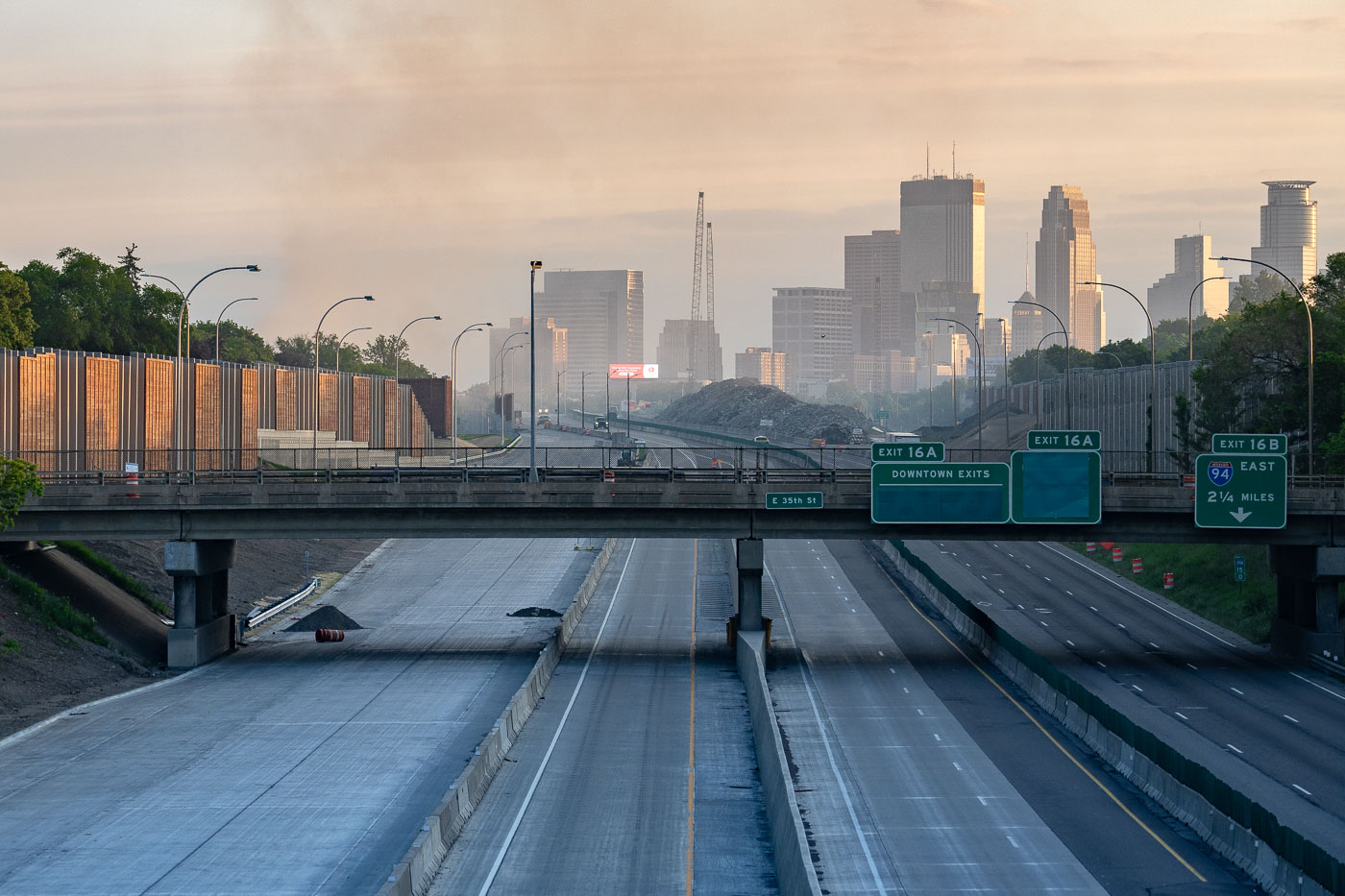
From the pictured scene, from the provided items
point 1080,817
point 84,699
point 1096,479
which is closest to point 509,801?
point 1080,817

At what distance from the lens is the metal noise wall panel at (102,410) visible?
79.4 m

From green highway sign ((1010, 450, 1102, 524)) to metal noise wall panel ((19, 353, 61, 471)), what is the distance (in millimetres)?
47035

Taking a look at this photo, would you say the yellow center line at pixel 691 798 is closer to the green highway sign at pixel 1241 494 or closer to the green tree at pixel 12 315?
the green highway sign at pixel 1241 494

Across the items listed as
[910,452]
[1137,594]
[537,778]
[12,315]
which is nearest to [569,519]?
[910,452]

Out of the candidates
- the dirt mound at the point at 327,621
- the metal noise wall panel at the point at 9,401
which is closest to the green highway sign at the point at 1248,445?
the dirt mound at the point at 327,621

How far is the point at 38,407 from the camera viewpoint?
7425cm

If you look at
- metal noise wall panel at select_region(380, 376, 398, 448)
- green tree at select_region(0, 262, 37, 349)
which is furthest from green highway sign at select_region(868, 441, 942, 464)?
metal noise wall panel at select_region(380, 376, 398, 448)

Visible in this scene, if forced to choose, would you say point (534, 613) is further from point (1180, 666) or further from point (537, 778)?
point (537, 778)

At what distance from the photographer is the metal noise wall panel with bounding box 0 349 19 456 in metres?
71.2

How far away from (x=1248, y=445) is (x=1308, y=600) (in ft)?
23.3

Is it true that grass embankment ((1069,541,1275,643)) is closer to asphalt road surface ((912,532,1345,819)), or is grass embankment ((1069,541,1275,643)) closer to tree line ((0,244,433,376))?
asphalt road surface ((912,532,1345,819))

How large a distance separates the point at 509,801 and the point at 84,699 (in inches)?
820

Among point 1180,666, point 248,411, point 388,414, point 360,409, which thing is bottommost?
point 1180,666

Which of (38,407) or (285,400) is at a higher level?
(285,400)
